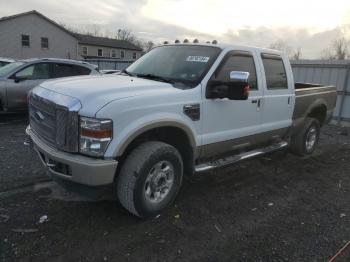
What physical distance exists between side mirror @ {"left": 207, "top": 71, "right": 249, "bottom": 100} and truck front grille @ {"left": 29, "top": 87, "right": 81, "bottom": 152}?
A: 1685mm

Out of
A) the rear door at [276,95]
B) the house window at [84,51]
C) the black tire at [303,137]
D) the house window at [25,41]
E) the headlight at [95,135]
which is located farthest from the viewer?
the house window at [84,51]

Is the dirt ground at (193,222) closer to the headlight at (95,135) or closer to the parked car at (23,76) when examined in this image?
the headlight at (95,135)

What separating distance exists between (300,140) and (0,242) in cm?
527

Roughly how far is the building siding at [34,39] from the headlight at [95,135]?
37.5 metres

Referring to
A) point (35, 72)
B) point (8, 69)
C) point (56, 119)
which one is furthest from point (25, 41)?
point (56, 119)

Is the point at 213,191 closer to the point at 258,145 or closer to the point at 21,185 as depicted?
the point at 258,145

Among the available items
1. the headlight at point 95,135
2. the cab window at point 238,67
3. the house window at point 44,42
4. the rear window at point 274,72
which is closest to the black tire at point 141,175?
the headlight at point 95,135

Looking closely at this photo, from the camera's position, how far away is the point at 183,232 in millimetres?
3742

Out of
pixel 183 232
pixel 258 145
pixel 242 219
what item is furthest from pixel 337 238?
pixel 258 145

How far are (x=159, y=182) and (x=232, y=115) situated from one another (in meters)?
1.41

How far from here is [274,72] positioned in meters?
5.52

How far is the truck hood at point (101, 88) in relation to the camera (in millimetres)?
3379

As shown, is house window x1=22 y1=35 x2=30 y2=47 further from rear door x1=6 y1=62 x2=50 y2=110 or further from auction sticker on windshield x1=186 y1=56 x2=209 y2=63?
auction sticker on windshield x1=186 y1=56 x2=209 y2=63

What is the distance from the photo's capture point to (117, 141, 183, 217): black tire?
3.60m
